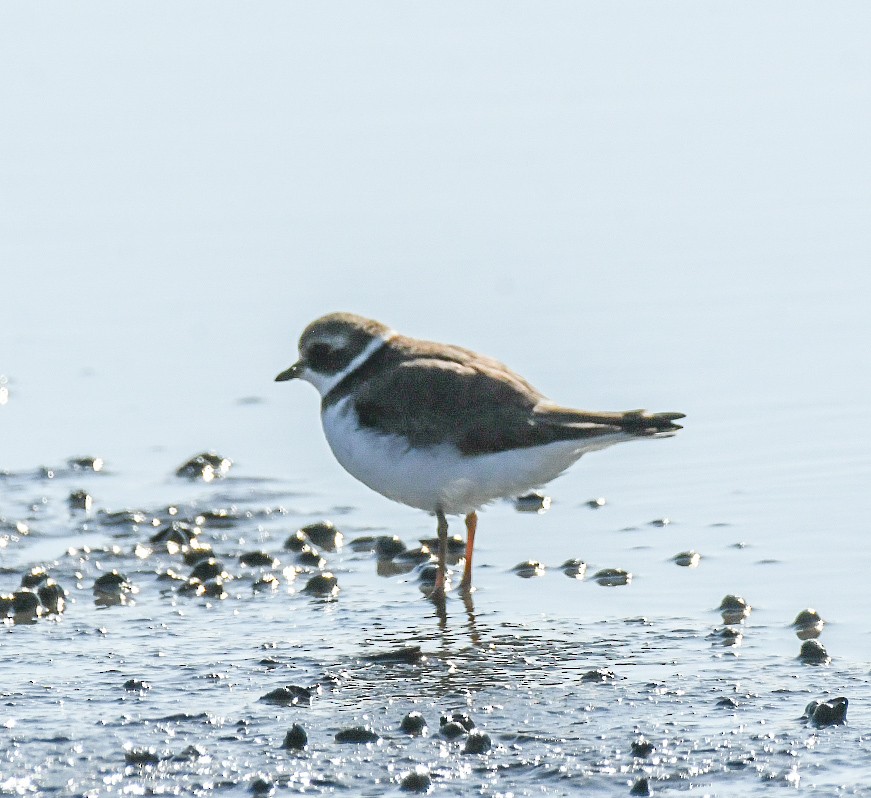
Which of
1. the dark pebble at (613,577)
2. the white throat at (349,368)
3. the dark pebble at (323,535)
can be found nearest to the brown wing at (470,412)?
the white throat at (349,368)

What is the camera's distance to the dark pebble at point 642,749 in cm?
576

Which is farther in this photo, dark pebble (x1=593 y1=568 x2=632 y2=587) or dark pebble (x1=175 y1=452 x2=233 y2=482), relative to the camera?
dark pebble (x1=175 y1=452 x2=233 y2=482)

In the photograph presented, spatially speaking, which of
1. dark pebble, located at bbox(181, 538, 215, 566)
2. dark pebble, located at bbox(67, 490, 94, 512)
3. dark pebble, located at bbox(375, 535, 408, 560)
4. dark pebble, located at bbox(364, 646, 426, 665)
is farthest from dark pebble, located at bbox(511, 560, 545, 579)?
dark pebble, located at bbox(67, 490, 94, 512)

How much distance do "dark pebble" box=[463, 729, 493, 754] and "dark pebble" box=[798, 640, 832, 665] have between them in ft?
5.24

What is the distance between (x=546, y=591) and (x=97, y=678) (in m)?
2.36

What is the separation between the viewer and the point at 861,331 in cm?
1156

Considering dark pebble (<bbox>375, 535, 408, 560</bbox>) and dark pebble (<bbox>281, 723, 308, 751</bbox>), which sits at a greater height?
dark pebble (<bbox>375, 535, 408, 560</bbox>)

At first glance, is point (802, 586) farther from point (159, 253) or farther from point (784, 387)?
point (159, 253)

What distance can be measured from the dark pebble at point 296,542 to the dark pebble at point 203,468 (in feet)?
4.55

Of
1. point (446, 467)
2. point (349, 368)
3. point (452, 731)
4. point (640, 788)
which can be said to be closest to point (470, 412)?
point (446, 467)

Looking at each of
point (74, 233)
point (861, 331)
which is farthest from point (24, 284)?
point (861, 331)

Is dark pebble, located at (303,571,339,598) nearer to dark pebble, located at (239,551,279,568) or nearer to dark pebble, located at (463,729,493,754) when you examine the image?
dark pebble, located at (239,551,279,568)

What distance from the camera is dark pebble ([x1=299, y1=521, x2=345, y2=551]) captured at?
8.94m

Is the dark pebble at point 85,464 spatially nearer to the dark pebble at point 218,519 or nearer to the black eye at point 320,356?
the dark pebble at point 218,519
